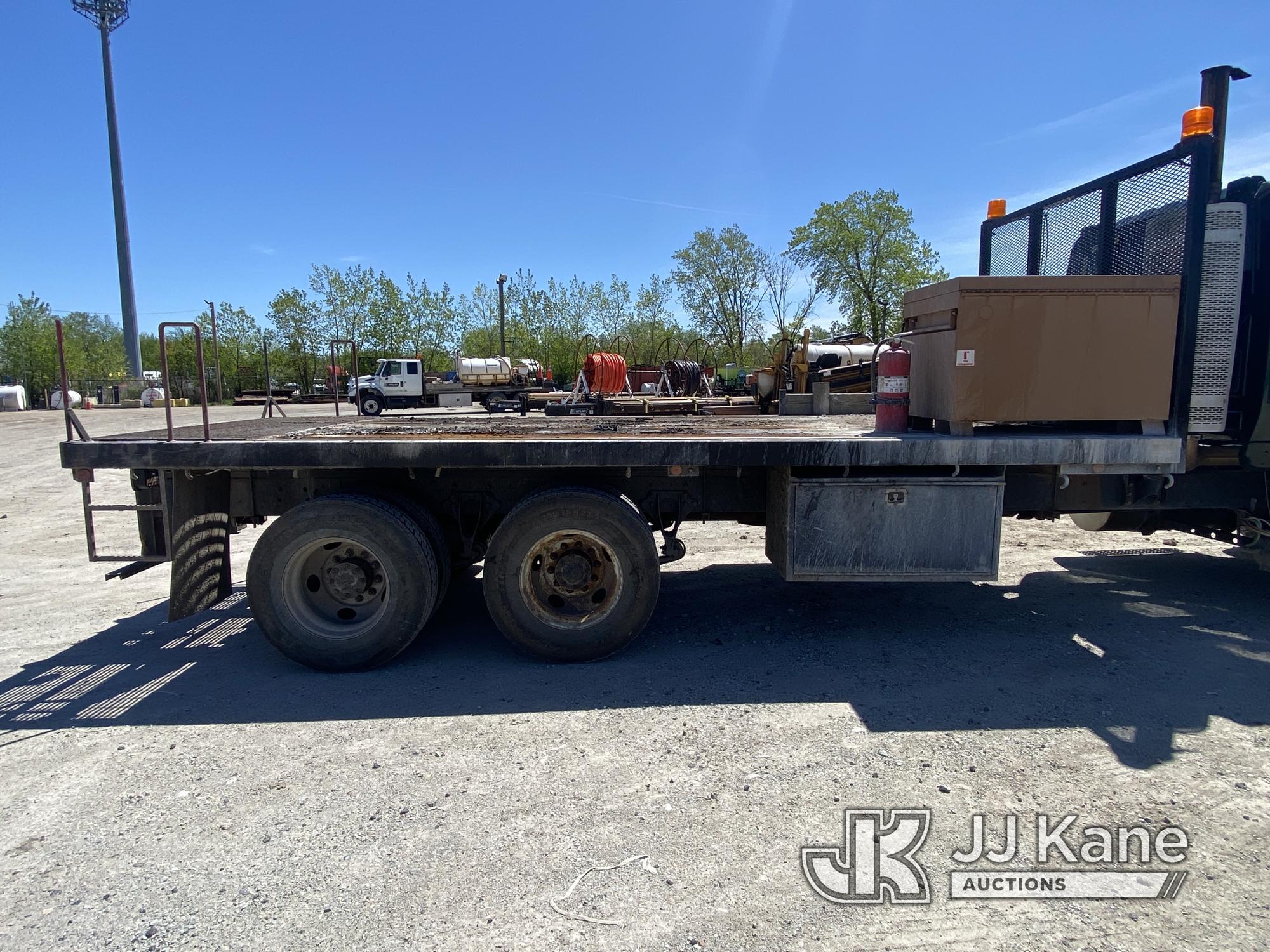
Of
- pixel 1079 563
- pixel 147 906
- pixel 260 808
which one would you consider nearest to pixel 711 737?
pixel 260 808

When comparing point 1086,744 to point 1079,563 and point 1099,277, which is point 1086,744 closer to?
point 1099,277

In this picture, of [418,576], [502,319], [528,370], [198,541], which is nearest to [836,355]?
[418,576]

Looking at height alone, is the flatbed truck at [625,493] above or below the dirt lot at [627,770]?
above

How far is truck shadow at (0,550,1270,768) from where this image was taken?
13.6 feet

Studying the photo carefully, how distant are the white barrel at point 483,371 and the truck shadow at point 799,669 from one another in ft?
95.3

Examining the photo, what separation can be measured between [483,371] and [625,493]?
30653mm

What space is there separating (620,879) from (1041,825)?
1.76 meters

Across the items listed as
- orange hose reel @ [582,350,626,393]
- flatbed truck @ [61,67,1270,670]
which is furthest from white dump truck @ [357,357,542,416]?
flatbed truck @ [61,67,1270,670]

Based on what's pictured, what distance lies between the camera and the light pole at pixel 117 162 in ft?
152

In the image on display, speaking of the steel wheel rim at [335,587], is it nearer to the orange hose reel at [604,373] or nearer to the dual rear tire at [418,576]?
the dual rear tire at [418,576]

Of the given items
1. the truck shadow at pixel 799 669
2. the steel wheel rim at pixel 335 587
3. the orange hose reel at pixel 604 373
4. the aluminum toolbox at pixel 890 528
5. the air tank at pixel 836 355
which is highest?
the air tank at pixel 836 355

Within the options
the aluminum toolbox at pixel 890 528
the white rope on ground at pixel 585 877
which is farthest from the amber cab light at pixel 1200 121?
the white rope on ground at pixel 585 877

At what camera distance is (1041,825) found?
3.09m

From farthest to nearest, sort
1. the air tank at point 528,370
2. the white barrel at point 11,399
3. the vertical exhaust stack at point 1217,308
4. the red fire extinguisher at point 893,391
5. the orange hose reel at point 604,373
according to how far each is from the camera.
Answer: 1. the white barrel at point 11,399
2. the air tank at point 528,370
3. the orange hose reel at point 604,373
4. the red fire extinguisher at point 893,391
5. the vertical exhaust stack at point 1217,308
